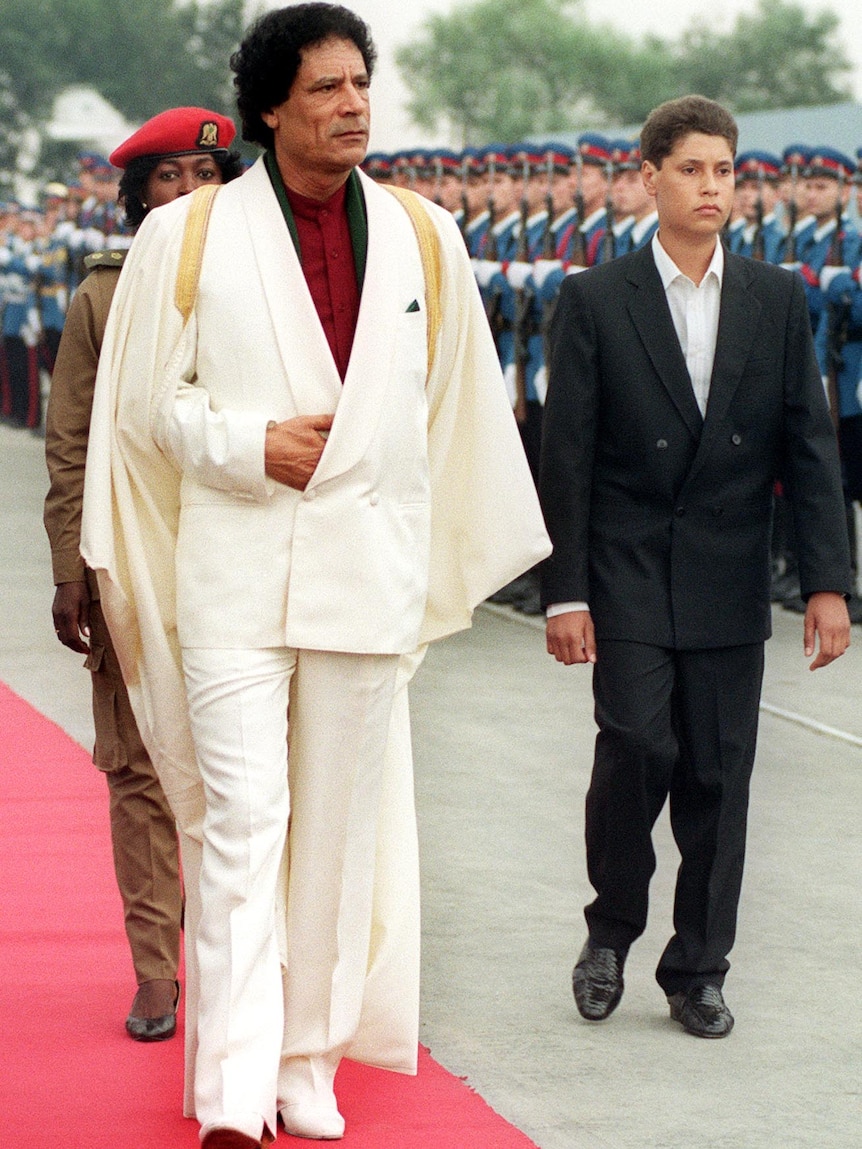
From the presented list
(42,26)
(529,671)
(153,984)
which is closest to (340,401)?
(153,984)

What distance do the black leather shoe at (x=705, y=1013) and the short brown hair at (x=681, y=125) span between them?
1535mm

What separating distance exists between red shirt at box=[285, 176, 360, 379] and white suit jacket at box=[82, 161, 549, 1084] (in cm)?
5

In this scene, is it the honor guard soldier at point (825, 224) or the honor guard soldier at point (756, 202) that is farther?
the honor guard soldier at point (756, 202)

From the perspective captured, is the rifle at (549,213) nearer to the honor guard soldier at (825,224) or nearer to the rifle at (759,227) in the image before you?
the rifle at (759,227)

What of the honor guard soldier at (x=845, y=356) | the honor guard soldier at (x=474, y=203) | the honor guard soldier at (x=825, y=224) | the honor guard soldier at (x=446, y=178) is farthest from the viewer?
the honor guard soldier at (x=446, y=178)

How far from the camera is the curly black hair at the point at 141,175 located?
433 cm

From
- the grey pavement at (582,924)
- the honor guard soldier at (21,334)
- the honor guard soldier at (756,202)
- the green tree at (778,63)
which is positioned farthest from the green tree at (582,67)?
the grey pavement at (582,924)

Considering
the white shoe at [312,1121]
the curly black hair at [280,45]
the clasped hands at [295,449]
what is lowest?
the white shoe at [312,1121]

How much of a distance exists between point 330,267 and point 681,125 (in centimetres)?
90

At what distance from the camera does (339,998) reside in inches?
146

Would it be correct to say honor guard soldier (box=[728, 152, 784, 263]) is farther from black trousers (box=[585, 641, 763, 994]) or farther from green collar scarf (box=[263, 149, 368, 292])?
green collar scarf (box=[263, 149, 368, 292])

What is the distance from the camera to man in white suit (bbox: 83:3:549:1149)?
3498mm

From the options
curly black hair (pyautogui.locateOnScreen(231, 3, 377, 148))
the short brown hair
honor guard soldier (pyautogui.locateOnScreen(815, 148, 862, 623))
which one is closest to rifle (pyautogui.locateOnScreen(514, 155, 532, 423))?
honor guard soldier (pyautogui.locateOnScreen(815, 148, 862, 623))

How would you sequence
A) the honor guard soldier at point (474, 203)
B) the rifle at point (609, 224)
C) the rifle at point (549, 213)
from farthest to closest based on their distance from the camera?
1. the honor guard soldier at point (474, 203)
2. the rifle at point (549, 213)
3. the rifle at point (609, 224)
